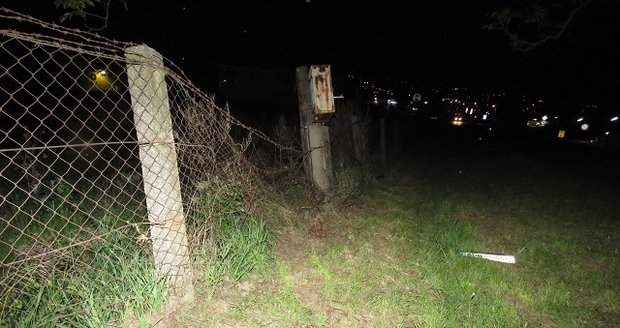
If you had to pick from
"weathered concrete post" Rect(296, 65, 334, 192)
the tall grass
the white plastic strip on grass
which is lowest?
the white plastic strip on grass

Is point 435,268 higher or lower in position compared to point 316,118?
lower

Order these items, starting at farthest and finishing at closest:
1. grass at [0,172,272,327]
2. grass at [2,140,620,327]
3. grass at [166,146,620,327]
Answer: grass at [166,146,620,327]
grass at [2,140,620,327]
grass at [0,172,272,327]

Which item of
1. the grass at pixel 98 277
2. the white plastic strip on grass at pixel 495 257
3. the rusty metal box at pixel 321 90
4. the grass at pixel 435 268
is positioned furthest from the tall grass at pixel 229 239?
the white plastic strip on grass at pixel 495 257

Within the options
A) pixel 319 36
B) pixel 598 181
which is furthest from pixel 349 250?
pixel 319 36

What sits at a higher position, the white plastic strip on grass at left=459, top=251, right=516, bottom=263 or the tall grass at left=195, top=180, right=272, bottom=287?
the tall grass at left=195, top=180, right=272, bottom=287

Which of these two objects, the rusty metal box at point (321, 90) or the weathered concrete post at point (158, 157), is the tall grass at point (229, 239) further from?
the rusty metal box at point (321, 90)

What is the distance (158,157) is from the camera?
89.9 inches

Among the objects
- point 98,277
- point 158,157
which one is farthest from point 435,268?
point 98,277

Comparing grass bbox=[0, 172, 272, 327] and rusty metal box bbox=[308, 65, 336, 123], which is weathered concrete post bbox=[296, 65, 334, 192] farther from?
grass bbox=[0, 172, 272, 327]

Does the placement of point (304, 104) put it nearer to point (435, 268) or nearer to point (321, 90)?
point (321, 90)

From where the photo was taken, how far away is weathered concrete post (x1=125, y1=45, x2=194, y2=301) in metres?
2.21

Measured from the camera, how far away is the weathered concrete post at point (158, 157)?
2.21m

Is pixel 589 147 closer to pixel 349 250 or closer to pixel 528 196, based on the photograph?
pixel 528 196

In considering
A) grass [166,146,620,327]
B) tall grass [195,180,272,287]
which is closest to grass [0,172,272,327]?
tall grass [195,180,272,287]
